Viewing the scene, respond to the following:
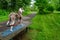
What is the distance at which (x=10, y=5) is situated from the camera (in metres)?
27.9

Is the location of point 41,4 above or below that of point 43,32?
above

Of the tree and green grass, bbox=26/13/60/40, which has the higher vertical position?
the tree

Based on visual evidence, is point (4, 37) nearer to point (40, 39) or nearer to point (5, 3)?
point (40, 39)

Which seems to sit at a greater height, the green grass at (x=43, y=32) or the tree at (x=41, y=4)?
the tree at (x=41, y=4)

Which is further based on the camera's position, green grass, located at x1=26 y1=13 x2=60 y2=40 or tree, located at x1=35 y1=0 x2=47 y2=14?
tree, located at x1=35 y1=0 x2=47 y2=14

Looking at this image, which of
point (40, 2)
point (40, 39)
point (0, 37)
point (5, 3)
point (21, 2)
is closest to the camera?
point (0, 37)

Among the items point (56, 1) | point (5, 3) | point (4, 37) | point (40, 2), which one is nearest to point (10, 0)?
point (5, 3)

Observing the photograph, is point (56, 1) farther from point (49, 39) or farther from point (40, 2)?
point (49, 39)

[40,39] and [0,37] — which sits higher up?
[0,37]

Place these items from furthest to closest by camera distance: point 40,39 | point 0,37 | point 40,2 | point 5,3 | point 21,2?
point 40,2, point 21,2, point 5,3, point 40,39, point 0,37

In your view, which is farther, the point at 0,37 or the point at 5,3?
the point at 5,3

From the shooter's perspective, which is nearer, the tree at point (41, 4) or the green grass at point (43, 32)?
the green grass at point (43, 32)

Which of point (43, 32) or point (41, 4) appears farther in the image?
point (41, 4)

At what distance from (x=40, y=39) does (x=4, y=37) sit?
413cm
